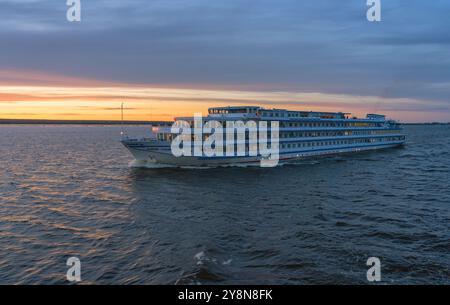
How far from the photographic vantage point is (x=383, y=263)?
66.0 ft

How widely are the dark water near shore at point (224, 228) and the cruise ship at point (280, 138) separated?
21.9 ft

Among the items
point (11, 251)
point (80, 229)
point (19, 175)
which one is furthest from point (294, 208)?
point (19, 175)

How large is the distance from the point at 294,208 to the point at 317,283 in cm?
1490

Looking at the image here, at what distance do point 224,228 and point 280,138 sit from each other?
1635 inches

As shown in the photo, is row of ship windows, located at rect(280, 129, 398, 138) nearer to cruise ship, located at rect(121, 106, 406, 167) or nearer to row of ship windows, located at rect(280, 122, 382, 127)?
cruise ship, located at rect(121, 106, 406, 167)

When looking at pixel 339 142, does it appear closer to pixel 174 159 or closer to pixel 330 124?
pixel 330 124

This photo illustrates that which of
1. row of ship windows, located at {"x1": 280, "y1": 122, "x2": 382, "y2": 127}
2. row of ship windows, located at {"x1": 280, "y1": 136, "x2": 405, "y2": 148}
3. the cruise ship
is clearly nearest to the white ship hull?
the cruise ship

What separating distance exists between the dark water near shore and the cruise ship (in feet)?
21.9

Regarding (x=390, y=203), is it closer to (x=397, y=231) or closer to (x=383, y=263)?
(x=397, y=231)

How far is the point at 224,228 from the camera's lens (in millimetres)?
26406

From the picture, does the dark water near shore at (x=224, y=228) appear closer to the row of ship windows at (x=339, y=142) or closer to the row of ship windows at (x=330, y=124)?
the row of ship windows at (x=339, y=142)

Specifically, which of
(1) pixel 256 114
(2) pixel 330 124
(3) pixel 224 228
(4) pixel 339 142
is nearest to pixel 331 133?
(2) pixel 330 124

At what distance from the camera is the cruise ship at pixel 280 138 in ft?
178

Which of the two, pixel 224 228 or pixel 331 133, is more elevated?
pixel 331 133
